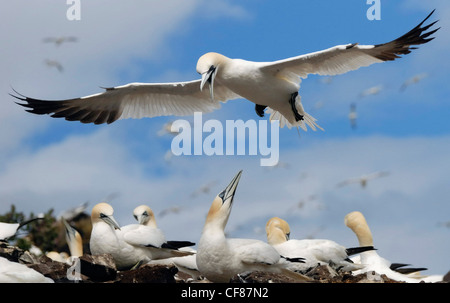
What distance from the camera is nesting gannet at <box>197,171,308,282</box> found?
759cm

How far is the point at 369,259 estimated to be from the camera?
10.6m

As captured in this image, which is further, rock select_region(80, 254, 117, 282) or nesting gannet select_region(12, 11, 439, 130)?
nesting gannet select_region(12, 11, 439, 130)

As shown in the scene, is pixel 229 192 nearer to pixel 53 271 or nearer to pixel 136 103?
pixel 53 271

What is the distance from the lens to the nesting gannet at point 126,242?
9.95 m

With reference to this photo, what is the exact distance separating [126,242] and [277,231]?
2019 millimetres

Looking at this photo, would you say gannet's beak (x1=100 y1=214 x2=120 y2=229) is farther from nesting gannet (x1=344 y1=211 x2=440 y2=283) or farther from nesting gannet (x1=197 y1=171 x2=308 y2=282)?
nesting gannet (x1=344 y1=211 x2=440 y2=283)

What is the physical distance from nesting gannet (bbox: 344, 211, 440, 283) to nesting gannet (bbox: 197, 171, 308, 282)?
2.54 meters

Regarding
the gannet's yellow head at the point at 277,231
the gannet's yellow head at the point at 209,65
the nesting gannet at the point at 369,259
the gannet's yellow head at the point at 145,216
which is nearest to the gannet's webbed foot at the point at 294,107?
the gannet's yellow head at the point at 209,65

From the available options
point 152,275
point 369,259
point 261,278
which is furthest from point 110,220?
point 369,259

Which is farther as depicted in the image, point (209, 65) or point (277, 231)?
point (209, 65)

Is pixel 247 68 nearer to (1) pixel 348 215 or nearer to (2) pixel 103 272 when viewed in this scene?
(1) pixel 348 215

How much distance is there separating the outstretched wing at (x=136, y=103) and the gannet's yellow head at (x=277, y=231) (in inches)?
114

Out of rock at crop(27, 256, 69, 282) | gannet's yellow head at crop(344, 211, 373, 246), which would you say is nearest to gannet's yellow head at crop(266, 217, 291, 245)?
gannet's yellow head at crop(344, 211, 373, 246)
